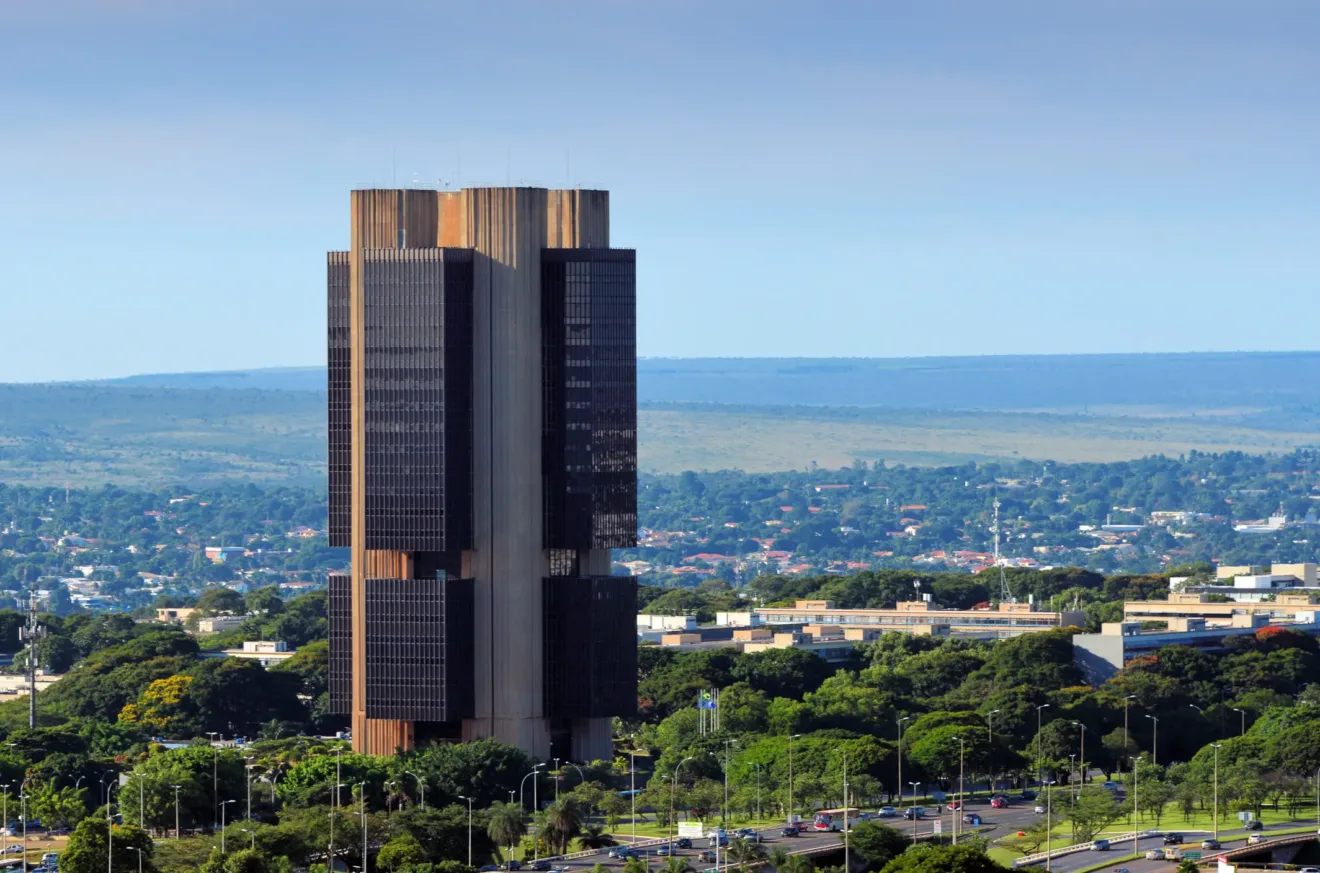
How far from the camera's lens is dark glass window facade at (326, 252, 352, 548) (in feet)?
573

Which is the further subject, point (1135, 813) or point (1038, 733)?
point (1038, 733)

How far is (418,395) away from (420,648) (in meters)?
12.7

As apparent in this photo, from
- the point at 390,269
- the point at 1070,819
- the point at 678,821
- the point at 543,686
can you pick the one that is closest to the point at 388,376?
the point at 390,269

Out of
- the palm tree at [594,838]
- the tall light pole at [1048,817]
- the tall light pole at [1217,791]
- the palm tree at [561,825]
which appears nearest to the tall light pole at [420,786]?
the palm tree at [594,838]

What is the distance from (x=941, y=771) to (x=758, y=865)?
42.3 m

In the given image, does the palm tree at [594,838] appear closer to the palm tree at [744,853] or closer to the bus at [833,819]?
the bus at [833,819]

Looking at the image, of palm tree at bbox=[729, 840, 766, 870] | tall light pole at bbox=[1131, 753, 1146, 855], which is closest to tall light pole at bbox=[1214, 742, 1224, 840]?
tall light pole at bbox=[1131, 753, 1146, 855]

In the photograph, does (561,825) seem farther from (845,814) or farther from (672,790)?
(845,814)

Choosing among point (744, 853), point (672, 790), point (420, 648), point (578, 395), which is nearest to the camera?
point (744, 853)

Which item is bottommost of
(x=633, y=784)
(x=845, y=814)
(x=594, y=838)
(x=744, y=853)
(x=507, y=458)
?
(x=594, y=838)

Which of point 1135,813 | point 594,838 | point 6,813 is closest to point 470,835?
point 594,838

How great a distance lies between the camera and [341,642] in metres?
176

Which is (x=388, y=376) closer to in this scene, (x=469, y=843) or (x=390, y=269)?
(x=390, y=269)

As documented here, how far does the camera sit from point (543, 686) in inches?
A: 6850
